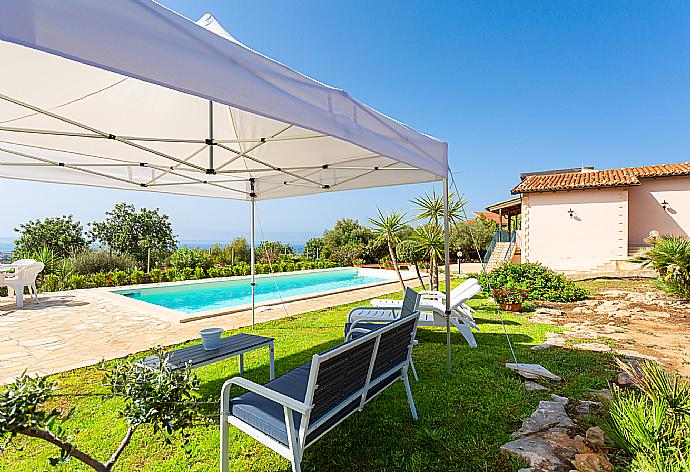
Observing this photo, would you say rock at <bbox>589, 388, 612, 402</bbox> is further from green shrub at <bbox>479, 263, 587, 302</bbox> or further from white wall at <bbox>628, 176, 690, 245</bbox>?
white wall at <bbox>628, 176, 690, 245</bbox>

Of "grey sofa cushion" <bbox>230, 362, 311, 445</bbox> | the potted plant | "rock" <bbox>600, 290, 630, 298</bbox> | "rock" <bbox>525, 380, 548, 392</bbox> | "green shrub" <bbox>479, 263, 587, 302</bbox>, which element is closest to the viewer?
"grey sofa cushion" <bbox>230, 362, 311, 445</bbox>

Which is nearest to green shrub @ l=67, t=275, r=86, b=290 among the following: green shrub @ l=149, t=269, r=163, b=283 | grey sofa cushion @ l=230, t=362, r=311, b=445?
green shrub @ l=149, t=269, r=163, b=283

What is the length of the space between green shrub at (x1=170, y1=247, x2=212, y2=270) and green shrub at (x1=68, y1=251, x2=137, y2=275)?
1479 mm

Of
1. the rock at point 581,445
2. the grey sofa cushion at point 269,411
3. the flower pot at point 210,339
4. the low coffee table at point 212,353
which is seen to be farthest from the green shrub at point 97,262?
the rock at point 581,445

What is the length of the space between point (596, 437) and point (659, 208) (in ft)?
54.8

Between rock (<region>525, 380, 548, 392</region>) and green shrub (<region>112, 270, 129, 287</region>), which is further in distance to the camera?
green shrub (<region>112, 270, 129, 287</region>)

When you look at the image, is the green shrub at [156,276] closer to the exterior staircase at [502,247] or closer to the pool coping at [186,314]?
the pool coping at [186,314]

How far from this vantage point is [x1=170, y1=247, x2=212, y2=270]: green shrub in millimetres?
14406

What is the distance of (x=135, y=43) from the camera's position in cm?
139

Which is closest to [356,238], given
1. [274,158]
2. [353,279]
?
[353,279]

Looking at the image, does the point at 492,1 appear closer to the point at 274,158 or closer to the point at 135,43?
the point at 274,158

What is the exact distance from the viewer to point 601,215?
14.6 m

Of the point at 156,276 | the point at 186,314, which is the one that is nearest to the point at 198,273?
the point at 156,276

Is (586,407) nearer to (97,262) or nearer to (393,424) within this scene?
(393,424)
